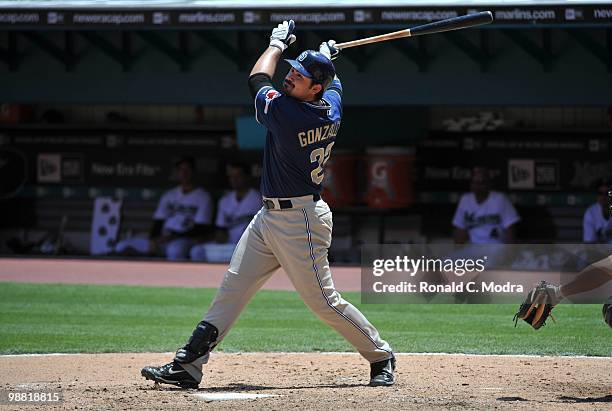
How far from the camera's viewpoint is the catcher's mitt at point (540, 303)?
19.8ft

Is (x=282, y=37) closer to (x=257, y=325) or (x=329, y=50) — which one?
(x=329, y=50)

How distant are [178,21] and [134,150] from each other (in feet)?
10.4

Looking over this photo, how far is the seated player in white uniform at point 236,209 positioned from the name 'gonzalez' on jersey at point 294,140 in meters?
7.72

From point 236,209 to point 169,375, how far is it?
26.1 ft

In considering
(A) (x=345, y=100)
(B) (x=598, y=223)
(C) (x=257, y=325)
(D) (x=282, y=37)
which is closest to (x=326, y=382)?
(D) (x=282, y=37)

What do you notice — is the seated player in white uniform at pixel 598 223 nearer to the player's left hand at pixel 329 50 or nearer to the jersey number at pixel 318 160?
the player's left hand at pixel 329 50

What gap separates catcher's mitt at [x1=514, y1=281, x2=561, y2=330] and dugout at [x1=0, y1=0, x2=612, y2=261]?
601 centimetres

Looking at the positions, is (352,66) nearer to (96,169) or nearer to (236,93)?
(236,93)

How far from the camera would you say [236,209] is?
539 inches

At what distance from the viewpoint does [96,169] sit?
15352 millimetres

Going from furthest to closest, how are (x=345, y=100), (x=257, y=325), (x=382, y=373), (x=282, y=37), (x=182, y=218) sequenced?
(x=182, y=218) → (x=345, y=100) → (x=257, y=325) → (x=282, y=37) → (x=382, y=373)

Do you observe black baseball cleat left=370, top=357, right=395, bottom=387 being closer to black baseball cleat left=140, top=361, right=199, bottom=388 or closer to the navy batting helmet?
black baseball cleat left=140, top=361, right=199, bottom=388

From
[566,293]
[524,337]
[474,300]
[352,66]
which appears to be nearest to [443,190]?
[352,66]

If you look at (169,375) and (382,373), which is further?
(382,373)
